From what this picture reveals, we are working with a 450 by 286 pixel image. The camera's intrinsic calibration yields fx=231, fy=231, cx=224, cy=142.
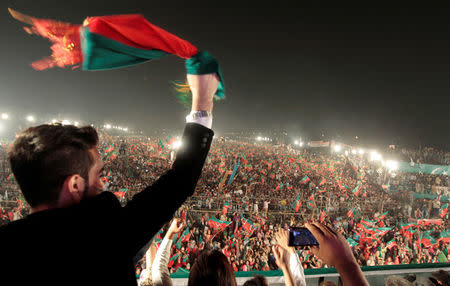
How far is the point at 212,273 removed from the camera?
4.59ft

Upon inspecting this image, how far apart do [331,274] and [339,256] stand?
213cm

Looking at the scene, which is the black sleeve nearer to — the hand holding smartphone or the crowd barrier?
the hand holding smartphone

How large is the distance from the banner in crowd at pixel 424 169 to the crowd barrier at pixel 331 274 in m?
32.3

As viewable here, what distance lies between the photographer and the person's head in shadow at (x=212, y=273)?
54.5 inches

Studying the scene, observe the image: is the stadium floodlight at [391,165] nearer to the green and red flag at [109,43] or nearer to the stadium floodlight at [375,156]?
the stadium floodlight at [375,156]

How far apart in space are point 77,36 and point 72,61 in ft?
0.44

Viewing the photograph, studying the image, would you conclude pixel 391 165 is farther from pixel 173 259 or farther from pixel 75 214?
pixel 75 214

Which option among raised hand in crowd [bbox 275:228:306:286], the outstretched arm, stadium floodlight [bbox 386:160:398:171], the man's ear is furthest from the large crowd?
stadium floodlight [bbox 386:160:398:171]

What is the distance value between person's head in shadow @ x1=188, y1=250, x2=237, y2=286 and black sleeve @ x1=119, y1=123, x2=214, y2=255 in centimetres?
64

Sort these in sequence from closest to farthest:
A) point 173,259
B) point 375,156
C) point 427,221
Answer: point 173,259 < point 427,221 < point 375,156

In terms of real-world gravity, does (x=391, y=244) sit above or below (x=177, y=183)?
below

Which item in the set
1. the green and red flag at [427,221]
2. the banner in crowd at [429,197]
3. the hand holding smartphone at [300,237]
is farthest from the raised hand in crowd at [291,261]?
the banner in crowd at [429,197]

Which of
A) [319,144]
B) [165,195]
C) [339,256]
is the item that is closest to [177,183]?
[165,195]

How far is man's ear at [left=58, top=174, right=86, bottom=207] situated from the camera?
2.53 ft
